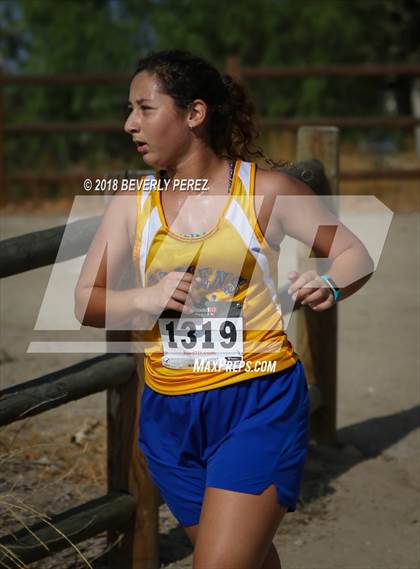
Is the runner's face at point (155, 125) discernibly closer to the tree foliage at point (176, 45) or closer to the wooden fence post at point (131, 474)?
the wooden fence post at point (131, 474)

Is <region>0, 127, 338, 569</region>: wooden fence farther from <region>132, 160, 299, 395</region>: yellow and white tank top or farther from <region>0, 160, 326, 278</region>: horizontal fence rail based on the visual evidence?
<region>132, 160, 299, 395</region>: yellow and white tank top

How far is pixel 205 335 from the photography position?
2467 millimetres

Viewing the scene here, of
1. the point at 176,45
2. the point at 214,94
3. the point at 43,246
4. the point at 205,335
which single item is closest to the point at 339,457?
the point at 43,246

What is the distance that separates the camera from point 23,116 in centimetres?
1371

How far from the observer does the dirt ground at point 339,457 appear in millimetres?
3637

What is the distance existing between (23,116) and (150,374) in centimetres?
1163

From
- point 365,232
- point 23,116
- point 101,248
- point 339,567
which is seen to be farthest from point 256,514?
point 23,116

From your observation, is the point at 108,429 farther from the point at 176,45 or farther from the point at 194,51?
the point at 176,45

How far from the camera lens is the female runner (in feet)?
7.75

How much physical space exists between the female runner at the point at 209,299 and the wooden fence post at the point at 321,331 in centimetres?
173

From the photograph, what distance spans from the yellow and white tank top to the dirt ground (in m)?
0.64

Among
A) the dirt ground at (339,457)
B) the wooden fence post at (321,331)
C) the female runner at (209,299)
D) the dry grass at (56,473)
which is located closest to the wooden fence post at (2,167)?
the dirt ground at (339,457)

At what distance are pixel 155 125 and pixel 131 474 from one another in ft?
3.98

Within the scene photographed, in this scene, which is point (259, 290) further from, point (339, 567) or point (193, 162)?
point (339, 567)
